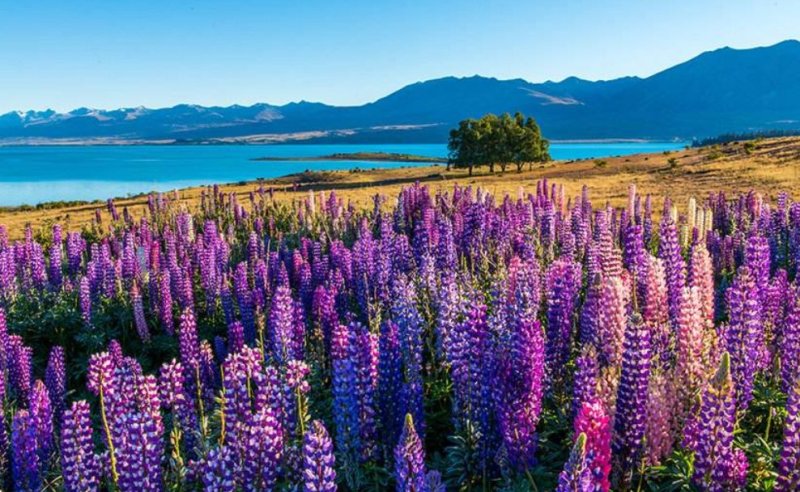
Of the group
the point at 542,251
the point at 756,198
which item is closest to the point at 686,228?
the point at 542,251

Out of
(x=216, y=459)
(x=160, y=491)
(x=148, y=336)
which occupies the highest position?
(x=216, y=459)

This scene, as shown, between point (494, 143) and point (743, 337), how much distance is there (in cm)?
6201

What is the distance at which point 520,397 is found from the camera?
4918mm

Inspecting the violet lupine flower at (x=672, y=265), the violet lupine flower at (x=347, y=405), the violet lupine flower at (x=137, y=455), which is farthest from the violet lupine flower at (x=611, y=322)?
the violet lupine flower at (x=137, y=455)

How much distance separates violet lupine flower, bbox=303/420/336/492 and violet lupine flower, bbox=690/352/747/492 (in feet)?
7.68

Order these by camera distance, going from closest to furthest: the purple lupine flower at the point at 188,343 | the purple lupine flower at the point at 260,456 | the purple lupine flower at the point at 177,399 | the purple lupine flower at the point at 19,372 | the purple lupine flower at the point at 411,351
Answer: the purple lupine flower at the point at 260,456 → the purple lupine flower at the point at 411,351 → the purple lupine flower at the point at 177,399 → the purple lupine flower at the point at 188,343 → the purple lupine flower at the point at 19,372

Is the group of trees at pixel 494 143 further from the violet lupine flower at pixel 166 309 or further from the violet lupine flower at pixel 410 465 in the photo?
the violet lupine flower at pixel 410 465

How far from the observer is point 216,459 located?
4020 mm

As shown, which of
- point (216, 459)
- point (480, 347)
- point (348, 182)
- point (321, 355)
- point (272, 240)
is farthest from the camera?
point (348, 182)

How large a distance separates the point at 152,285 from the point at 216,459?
29.8ft

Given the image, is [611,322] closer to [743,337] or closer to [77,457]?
[743,337]

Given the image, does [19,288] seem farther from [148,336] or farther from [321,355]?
[321,355]

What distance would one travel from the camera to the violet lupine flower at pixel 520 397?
4.86m

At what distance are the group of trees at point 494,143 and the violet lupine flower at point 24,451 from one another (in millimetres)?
61874
